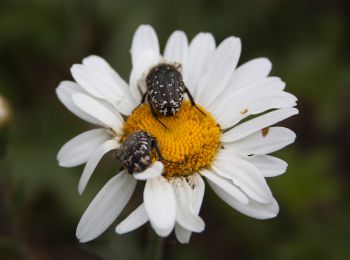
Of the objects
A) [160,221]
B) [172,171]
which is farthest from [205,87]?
[160,221]

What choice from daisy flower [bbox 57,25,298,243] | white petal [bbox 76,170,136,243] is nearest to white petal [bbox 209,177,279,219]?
daisy flower [bbox 57,25,298,243]

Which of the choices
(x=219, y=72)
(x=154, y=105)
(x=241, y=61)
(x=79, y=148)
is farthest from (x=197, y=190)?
(x=241, y=61)

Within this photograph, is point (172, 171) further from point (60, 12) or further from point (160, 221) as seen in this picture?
point (60, 12)

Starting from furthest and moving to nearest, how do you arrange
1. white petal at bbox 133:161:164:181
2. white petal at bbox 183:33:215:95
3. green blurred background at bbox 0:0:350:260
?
green blurred background at bbox 0:0:350:260 < white petal at bbox 183:33:215:95 < white petal at bbox 133:161:164:181

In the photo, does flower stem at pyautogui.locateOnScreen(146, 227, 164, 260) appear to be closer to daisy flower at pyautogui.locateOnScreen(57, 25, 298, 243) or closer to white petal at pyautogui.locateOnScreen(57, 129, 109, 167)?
daisy flower at pyautogui.locateOnScreen(57, 25, 298, 243)

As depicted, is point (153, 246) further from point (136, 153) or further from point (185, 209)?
point (136, 153)

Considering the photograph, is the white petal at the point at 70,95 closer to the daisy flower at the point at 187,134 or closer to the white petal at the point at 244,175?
the daisy flower at the point at 187,134
